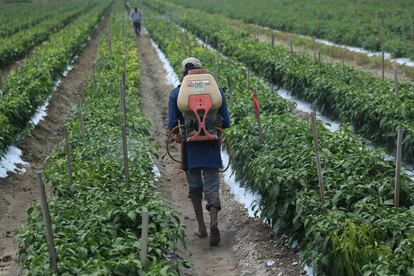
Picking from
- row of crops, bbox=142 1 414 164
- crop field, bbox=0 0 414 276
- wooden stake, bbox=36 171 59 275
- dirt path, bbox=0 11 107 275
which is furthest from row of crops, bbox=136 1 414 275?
dirt path, bbox=0 11 107 275

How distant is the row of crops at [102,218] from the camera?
459 cm

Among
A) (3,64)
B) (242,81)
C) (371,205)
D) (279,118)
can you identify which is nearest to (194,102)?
(371,205)

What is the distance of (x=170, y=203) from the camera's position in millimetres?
8070

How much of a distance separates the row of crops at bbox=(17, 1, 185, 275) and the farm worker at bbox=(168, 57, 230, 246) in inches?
18.2

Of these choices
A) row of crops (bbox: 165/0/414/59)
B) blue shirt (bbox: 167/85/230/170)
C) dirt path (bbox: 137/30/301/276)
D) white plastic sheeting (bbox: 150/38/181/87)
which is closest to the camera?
dirt path (bbox: 137/30/301/276)

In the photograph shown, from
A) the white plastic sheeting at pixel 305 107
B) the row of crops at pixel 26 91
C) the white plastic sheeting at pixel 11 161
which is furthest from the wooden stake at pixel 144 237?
the white plastic sheeting at pixel 305 107

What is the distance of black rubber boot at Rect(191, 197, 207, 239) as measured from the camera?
22.3 feet

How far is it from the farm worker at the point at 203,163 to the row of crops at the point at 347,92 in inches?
126

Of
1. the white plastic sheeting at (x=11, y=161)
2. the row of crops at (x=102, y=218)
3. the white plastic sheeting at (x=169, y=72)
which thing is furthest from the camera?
the white plastic sheeting at (x=169, y=72)

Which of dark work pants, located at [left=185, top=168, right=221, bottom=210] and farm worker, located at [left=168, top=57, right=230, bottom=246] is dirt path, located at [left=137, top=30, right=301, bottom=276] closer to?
farm worker, located at [left=168, top=57, right=230, bottom=246]

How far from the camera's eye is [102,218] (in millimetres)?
5324

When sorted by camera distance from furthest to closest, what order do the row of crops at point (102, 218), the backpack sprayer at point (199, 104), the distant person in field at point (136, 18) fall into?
the distant person in field at point (136, 18) < the backpack sprayer at point (199, 104) < the row of crops at point (102, 218)

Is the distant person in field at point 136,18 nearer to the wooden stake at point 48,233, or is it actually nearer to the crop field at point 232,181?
the crop field at point 232,181

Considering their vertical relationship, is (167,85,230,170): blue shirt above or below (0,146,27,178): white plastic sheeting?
above
